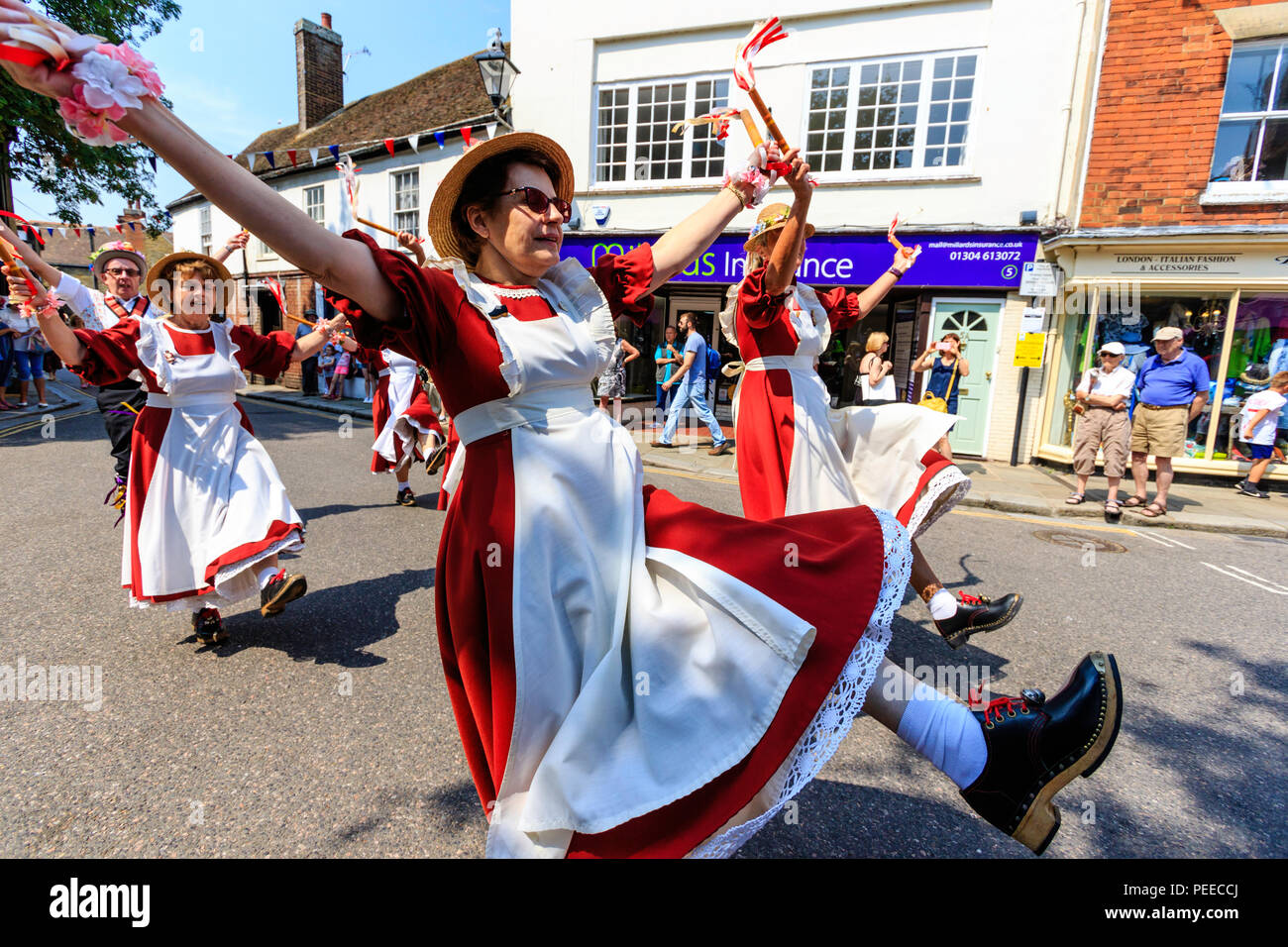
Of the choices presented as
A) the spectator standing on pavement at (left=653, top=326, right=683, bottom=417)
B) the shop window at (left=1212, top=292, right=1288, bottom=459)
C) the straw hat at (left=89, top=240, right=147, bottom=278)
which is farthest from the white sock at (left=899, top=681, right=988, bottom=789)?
the shop window at (left=1212, top=292, right=1288, bottom=459)

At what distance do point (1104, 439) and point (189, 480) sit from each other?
8.60 m

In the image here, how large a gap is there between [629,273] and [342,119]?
23005 mm

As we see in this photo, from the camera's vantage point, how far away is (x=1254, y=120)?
9.16 meters

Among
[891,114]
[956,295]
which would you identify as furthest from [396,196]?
[956,295]

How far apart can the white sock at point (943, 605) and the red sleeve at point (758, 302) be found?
58.3 inches

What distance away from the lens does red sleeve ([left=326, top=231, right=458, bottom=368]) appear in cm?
148

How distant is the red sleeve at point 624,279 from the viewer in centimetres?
212

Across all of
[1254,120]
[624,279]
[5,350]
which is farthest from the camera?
[5,350]

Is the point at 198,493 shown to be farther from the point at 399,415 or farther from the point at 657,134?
the point at 657,134

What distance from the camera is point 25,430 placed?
10.2 meters

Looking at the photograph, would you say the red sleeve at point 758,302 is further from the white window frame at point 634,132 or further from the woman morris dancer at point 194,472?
the white window frame at point 634,132

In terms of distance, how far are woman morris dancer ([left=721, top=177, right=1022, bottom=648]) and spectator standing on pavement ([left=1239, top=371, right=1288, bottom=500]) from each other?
7938 millimetres
